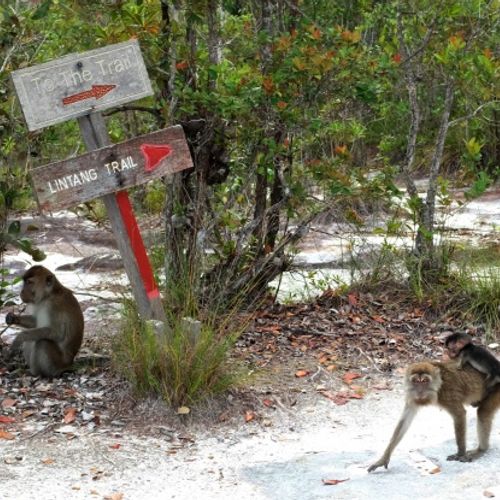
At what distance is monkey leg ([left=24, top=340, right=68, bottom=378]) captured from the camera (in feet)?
22.1

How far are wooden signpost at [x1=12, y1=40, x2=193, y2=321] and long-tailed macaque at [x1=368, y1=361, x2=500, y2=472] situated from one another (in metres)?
2.05

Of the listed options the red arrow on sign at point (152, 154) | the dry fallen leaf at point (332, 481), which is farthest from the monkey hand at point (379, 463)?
the red arrow on sign at point (152, 154)

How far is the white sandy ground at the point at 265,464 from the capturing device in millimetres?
5125

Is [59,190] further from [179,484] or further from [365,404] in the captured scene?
[365,404]

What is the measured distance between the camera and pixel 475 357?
556cm

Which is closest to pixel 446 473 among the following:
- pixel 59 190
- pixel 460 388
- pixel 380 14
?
pixel 460 388

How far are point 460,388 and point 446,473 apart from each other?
495 millimetres

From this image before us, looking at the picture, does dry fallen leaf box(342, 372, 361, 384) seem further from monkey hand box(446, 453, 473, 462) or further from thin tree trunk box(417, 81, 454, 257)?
thin tree trunk box(417, 81, 454, 257)

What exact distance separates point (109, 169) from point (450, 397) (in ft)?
8.60

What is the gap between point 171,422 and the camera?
19.8 ft

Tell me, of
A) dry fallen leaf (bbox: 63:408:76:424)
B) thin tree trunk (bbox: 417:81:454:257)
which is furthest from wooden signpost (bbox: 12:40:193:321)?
thin tree trunk (bbox: 417:81:454:257)

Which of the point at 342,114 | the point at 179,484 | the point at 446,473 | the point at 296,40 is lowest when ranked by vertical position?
the point at 446,473

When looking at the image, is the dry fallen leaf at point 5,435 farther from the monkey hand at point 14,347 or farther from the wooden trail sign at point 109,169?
the wooden trail sign at point 109,169

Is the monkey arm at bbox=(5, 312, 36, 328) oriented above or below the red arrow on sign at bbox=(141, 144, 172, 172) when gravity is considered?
below
